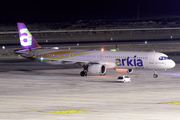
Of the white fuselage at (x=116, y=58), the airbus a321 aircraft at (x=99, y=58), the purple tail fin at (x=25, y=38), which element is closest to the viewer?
the white fuselage at (x=116, y=58)

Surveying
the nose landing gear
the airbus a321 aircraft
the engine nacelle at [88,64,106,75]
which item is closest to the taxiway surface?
the nose landing gear

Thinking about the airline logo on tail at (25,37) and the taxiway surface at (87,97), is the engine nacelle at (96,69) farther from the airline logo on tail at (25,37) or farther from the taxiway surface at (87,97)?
the airline logo on tail at (25,37)

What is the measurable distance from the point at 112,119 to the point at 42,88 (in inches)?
758

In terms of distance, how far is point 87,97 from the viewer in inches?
1377

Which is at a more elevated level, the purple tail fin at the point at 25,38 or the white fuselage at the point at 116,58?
the purple tail fin at the point at 25,38

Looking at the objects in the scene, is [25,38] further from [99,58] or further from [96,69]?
[96,69]

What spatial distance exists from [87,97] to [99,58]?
2142cm

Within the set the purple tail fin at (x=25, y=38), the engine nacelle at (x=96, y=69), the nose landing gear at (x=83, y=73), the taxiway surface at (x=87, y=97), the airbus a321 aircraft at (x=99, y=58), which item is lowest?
the taxiway surface at (x=87, y=97)

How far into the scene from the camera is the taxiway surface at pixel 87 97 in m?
26.1

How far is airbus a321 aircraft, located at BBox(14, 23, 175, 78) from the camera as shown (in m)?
52.7

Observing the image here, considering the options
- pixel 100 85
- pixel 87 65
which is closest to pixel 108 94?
pixel 100 85

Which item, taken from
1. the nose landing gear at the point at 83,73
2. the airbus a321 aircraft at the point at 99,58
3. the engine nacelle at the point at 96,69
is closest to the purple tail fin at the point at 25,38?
the airbus a321 aircraft at the point at 99,58

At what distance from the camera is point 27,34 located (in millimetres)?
61469

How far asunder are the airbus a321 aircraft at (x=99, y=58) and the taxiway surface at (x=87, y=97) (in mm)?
1624
